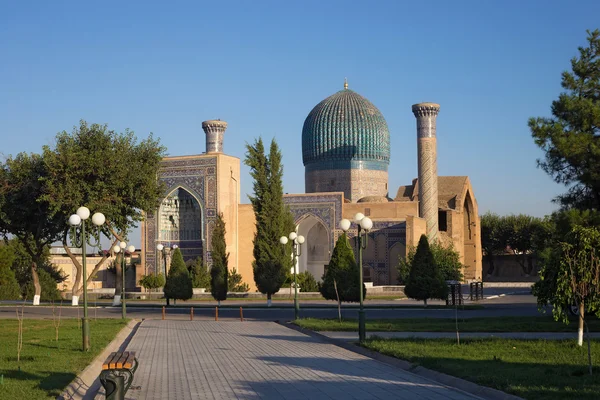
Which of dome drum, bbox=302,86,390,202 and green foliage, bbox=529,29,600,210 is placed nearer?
green foliage, bbox=529,29,600,210

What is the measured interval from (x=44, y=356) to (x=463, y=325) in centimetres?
944

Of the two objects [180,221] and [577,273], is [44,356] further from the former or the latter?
[180,221]

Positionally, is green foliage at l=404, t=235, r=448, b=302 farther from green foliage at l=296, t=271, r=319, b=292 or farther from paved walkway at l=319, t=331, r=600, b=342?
paved walkway at l=319, t=331, r=600, b=342

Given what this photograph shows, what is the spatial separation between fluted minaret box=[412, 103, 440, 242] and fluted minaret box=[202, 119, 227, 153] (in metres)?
11.5

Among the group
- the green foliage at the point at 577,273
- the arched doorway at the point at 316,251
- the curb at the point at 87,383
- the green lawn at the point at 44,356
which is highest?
the arched doorway at the point at 316,251

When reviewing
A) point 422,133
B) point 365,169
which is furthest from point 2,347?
point 365,169

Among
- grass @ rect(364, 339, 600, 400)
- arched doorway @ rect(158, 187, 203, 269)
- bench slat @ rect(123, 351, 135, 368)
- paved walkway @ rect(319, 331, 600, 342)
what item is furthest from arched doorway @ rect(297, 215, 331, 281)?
bench slat @ rect(123, 351, 135, 368)

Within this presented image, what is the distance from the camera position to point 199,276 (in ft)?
137

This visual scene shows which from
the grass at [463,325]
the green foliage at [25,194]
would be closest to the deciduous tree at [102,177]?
the green foliage at [25,194]

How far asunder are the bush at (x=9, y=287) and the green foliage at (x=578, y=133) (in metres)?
28.4

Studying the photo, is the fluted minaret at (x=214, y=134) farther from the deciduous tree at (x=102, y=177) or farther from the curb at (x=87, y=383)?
the curb at (x=87, y=383)

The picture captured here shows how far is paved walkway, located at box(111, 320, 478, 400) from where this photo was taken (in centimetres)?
922

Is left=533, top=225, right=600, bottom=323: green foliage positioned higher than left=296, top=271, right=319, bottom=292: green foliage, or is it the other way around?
left=533, top=225, right=600, bottom=323: green foliage

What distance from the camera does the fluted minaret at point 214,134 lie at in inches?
1921
